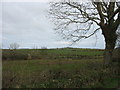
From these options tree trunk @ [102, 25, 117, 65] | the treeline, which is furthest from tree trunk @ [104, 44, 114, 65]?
the treeline

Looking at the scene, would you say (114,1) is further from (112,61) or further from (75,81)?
(75,81)

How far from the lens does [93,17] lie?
43.0 feet

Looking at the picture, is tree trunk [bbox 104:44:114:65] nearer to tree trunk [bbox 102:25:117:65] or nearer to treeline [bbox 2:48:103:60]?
tree trunk [bbox 102:25:117:65]

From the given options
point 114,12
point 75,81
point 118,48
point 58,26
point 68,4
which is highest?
point 68,4

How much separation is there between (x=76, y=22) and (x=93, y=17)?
154cm

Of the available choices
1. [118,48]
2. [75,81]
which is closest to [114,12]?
[118,48]

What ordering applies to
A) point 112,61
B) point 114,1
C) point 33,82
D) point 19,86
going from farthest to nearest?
point 112,61 < point 114,1 < point 33,82 < point 19,86

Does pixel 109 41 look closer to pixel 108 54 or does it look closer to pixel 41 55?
pixel 108 54

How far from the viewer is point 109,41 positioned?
43.0 ft

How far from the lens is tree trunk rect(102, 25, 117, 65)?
42.4ft

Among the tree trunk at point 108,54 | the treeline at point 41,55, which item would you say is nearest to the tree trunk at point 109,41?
the tree trunk at point 108,54

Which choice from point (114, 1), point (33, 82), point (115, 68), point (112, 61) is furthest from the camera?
point (112, 61)

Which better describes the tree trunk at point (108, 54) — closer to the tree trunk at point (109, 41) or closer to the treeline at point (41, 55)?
the tree trunk at point (109, 41)

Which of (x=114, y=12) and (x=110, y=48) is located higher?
(x=114, y=12)
